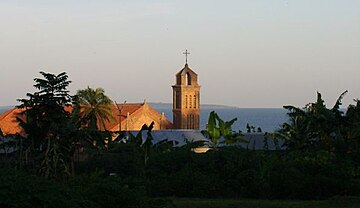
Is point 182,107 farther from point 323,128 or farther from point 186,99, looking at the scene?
point 323,128

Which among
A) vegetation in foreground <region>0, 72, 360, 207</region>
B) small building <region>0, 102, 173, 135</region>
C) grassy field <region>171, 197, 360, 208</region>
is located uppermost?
small building <region>0, 102, 173, 135</region>

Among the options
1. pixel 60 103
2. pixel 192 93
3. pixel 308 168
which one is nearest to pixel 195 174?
pixel 308 168

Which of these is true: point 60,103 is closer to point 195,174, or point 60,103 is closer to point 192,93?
point 195,174

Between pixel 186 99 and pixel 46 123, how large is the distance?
168 feet

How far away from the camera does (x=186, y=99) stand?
269ft

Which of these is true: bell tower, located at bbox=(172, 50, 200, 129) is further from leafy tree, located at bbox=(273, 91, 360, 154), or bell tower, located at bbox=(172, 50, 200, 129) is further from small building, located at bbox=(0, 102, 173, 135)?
leafy tree, located at bbox=(273, 91, 360, 154)

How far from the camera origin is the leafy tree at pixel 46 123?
30.0 m

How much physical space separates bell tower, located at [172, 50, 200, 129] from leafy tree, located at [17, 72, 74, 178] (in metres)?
49.8

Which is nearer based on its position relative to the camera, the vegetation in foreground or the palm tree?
the vegetation in foreground

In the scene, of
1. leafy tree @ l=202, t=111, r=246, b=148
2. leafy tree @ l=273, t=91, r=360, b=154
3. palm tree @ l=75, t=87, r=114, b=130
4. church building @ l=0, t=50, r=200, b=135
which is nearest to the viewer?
leafy tree @ l=273, t=91, r=360, b=154

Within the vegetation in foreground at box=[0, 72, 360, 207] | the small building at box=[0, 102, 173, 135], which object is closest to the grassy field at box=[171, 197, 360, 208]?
the vegetation in foreground at box=[0, 72, 360, 207]

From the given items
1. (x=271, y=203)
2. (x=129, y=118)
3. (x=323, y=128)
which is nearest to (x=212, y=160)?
(x=323, y=128)

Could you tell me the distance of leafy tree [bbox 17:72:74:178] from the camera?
98.3 feet

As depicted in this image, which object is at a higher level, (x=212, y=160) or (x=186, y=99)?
(x=186, y=99)
